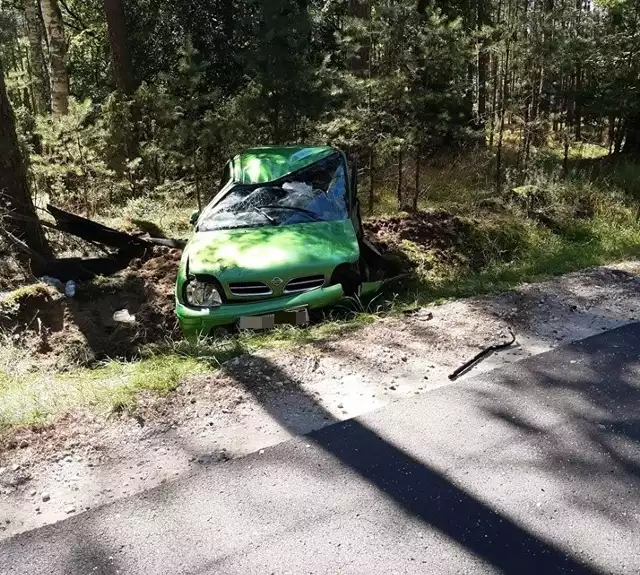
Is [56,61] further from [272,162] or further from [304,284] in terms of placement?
[304,284]

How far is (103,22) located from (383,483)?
1969cm

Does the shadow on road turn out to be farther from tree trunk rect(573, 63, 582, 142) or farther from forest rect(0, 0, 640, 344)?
tree trunk rect(573, 63, 582, 142)

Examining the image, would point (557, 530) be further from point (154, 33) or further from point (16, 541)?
point (154, 33)

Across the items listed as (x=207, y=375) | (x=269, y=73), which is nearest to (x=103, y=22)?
(x=269, y=73)

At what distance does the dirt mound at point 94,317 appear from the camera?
20.2ft

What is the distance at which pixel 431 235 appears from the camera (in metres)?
8.95

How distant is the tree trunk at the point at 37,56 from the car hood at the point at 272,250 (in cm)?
1557

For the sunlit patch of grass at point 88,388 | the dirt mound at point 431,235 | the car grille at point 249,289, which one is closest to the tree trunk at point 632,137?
the dirt mound at point 431,235

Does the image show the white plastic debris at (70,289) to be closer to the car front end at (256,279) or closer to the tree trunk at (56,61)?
the car front end at (256,279)

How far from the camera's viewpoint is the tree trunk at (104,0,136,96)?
13.6 meters

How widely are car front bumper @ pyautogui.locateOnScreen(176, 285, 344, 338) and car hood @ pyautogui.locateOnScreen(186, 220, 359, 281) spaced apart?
0.79 feet

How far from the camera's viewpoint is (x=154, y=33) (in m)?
15.5

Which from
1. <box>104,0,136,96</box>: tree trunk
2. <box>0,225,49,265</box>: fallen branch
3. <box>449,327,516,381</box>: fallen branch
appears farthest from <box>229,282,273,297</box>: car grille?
<box>104,0,136,96</box>: tree trunk

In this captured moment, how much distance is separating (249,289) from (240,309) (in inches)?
9.0
